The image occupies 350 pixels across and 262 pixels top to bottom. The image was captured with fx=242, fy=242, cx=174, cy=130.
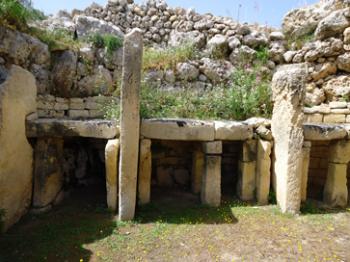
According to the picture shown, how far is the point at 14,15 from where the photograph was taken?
543cm

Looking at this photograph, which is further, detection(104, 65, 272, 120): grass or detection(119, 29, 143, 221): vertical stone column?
detection(104, 65, 272, 120): grass

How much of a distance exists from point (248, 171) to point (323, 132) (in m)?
1.41

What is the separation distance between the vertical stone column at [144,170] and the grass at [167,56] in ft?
12.7

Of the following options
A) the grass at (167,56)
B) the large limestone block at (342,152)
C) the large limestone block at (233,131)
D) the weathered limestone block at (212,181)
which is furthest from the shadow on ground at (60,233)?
the grass at (167,56)

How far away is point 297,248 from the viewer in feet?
10.1

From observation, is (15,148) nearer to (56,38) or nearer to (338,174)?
(56,38)

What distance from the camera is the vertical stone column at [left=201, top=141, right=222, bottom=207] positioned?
4020 millimetres

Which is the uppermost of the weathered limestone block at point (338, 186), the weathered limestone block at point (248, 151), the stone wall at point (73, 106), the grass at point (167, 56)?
the grass at point (167, 56)

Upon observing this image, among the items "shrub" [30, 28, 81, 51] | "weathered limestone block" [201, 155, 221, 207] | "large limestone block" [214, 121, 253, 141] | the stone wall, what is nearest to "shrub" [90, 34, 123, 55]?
"shrub" [30, 28, 81, 51]

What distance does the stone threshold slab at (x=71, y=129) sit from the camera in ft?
12.6

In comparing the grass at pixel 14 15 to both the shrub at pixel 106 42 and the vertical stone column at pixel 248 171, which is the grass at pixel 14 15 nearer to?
the shrub at pixel 106 42

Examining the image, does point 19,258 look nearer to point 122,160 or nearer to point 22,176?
point 22,176

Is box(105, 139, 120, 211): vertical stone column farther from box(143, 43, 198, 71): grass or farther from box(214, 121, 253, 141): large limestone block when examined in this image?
box(143, 43, 198, 71): grass

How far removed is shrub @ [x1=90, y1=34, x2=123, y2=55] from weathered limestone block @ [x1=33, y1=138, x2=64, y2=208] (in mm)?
3714
